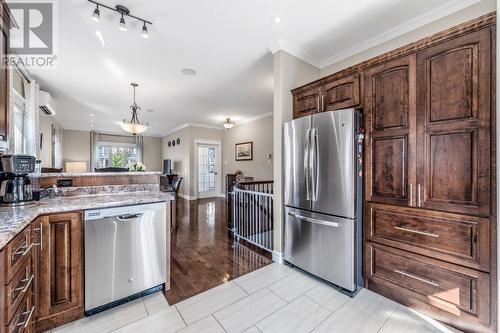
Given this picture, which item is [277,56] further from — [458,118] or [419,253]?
[419,253]

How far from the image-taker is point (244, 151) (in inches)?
282

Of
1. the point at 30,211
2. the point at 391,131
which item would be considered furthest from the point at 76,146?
the point at 391,131

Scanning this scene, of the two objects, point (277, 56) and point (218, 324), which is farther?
point (277, 56)

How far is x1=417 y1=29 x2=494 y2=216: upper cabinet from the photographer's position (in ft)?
4.81

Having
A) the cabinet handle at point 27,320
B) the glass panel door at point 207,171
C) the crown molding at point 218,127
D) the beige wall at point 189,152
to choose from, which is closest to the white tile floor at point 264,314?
the cabinet handle at point 27,320

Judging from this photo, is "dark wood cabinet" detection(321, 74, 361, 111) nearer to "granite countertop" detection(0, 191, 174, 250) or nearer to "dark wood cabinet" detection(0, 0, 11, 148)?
"granite countertop" detection(0, 191, 174, 250)

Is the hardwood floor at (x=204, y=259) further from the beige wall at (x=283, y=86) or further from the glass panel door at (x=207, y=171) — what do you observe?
the glass panel door at (x=207, y=171)

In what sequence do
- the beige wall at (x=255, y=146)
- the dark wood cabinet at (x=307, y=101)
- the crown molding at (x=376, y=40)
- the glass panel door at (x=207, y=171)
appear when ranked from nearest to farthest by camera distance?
the crown molding at (x=376, y=40) < the dark wood cabinet at (x=307, y=101) < the beige wall at (x=255, y=146) < the glass panel door at (x=207, y=171)

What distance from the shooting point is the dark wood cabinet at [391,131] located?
179cm

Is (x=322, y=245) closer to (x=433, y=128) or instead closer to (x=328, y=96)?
(x=433, y=128)

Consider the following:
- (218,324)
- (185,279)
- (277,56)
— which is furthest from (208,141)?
(218,324)

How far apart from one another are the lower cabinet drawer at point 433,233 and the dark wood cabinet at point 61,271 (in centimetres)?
250

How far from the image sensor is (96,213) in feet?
5.53

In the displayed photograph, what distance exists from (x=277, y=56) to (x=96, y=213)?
2.66 meters
